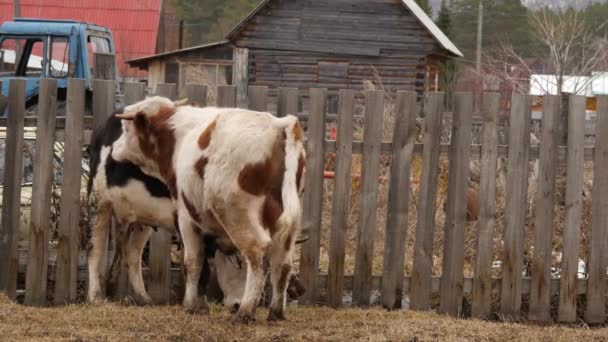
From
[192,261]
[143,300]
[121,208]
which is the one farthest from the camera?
[143,300]

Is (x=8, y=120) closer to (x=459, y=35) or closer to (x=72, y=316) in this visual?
(x=72, y=316)

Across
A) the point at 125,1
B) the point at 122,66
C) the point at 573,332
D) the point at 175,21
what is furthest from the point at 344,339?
the point at 175,21

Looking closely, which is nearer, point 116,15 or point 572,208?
point 572,208

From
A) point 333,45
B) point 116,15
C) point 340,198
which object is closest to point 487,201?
point 340,198

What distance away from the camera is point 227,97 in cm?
835

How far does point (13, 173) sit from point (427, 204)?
3138 millimetres

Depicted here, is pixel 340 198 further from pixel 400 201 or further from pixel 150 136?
pixel 150 136

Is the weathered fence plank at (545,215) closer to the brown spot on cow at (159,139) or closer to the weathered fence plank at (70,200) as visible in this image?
the brown spot on cow at (159,139)

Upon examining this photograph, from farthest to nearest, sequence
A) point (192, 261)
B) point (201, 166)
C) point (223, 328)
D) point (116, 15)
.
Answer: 1. point (116, 15)
2. point (192, 261)
3. point (201, 166)
4. point (223, 328)

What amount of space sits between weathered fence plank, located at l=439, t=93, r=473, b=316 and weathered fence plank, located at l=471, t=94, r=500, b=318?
0.12 metres

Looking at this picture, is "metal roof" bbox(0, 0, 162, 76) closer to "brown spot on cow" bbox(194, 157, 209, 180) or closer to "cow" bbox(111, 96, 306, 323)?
"cow" bbox(111, 96, 306, 323)

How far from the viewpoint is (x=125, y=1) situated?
52.3 m

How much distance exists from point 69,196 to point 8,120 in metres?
0.73

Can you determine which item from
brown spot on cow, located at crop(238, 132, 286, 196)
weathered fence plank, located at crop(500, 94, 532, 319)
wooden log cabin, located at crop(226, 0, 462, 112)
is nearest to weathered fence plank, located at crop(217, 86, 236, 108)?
brown spot on cow, located at crop(238, 132, 286, 196)
